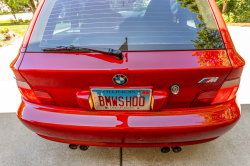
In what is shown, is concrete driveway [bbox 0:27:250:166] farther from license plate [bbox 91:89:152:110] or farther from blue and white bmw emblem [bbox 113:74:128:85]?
blue and white bmw emblem [bbox 113:74:128:85]

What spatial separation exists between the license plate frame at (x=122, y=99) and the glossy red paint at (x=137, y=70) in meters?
0.05

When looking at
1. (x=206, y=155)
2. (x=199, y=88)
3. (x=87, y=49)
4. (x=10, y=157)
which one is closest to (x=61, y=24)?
(x=87, y=49)

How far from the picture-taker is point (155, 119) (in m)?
1.29

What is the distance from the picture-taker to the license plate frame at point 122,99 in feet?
4.08

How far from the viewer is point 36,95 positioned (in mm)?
1406

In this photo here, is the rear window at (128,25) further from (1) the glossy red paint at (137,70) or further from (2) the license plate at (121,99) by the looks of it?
(2) the license plate at (121,99)

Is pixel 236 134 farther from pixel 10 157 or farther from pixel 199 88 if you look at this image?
pixel 10 157

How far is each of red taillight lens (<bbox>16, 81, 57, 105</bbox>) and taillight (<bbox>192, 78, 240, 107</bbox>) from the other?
1.15m

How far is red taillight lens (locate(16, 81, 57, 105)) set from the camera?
1385 mm

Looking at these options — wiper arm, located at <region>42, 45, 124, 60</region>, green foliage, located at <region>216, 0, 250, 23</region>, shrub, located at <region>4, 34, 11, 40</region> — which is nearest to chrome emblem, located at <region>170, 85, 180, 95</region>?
wiper arm, located at <region>42, 45, 124, 60</region>

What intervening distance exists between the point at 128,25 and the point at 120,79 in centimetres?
50

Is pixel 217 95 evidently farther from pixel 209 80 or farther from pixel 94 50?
pixel 94 50

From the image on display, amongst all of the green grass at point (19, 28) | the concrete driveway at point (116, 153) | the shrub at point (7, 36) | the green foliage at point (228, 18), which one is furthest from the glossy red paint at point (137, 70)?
the green foliage at point (228, 18)

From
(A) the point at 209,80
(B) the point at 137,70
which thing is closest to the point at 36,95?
(B) the point at 137,70
